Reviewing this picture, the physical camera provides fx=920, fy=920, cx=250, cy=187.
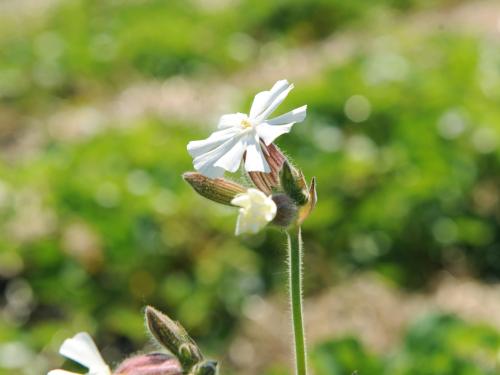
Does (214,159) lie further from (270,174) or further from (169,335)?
(169,335)

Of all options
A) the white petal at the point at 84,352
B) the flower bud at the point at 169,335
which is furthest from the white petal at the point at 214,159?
the white petal at the point at 84,352

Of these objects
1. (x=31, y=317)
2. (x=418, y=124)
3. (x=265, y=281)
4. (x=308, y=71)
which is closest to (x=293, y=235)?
(x=265, y=281)

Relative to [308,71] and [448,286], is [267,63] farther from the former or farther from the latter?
[448,286]

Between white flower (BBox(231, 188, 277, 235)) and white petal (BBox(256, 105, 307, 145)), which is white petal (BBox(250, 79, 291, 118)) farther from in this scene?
white flower (BBox(231, 188, 277, 235))

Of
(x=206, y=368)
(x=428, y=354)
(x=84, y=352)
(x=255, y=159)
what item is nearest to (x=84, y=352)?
(x=84, y=352)

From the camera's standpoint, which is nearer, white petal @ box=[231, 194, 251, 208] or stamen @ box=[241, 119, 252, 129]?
white petal @ box=[231, 194, 251, 208]

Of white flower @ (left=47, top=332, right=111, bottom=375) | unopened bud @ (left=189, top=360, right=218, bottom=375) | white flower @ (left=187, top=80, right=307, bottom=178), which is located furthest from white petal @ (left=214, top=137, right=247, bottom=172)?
white flower @ (left=47, top=332, right=111, bottom=375)
